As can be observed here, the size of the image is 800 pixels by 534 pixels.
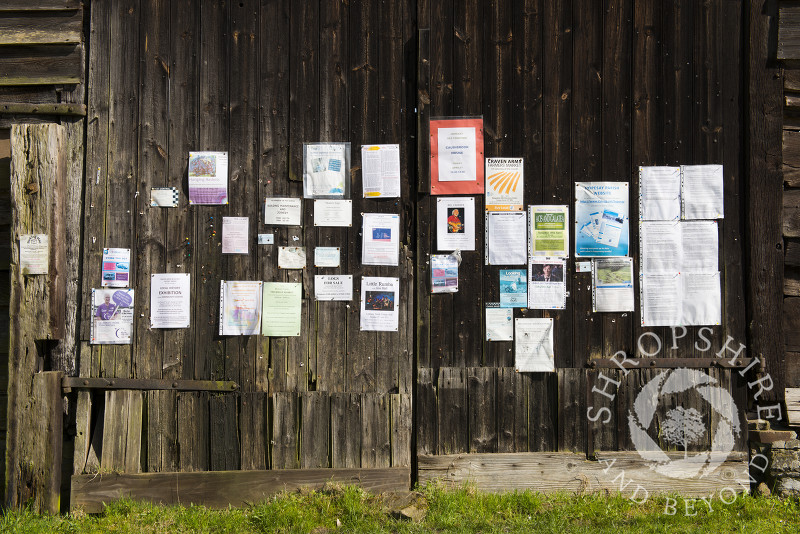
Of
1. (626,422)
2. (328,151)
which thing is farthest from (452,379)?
(328,151)

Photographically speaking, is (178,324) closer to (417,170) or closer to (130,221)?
(130,221)

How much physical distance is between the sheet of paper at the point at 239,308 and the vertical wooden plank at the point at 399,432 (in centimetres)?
116

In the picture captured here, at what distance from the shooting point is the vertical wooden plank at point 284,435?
13.4 ft

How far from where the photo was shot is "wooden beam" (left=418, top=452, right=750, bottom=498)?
13.4ft

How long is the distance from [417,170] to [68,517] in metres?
3.48

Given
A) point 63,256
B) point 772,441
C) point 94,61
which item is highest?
point 94,61

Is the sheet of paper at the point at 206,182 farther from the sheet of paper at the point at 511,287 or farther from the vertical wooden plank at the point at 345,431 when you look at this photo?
the sheet of paper at the point at 511,287

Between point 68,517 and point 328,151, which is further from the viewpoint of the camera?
point 328,151

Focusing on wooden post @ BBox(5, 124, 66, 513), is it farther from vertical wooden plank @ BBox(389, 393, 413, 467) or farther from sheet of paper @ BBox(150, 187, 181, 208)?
vertical wooden plank @ BBox(389, 393, 413, 467)

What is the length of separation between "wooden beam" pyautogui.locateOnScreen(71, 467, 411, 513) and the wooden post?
0.24 metres

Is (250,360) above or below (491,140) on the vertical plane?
below

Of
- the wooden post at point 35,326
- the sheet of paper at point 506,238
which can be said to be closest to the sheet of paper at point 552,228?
the sheet of paper at point 506,238

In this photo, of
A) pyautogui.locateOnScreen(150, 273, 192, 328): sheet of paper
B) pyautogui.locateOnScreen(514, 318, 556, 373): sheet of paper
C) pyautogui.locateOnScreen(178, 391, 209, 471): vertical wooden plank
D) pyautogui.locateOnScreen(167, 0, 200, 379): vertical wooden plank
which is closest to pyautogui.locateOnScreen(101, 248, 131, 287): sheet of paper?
pyautogui.locateOnScreen(150, 273, 192, 328): sheet of paper

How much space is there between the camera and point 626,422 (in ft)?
13.6
